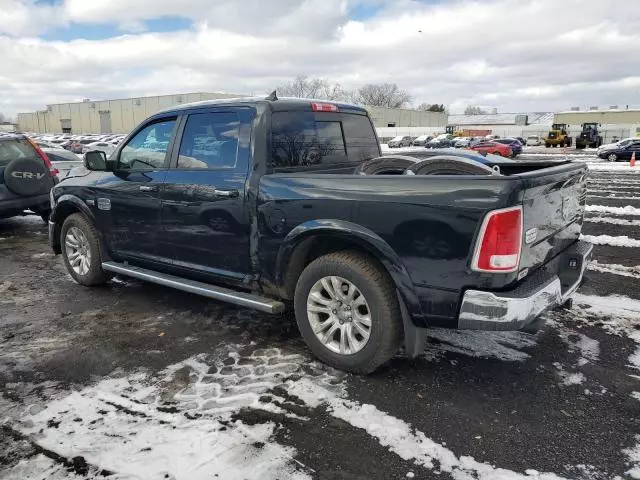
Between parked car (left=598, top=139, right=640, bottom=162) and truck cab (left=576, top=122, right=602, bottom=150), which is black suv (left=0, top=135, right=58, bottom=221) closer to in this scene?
parked car (left=598, top=139, right=640, bottom=162)

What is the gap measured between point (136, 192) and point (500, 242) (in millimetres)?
3326

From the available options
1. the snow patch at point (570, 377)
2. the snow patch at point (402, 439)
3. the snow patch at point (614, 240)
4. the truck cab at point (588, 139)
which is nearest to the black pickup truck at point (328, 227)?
the snow patch at point (402, 439)

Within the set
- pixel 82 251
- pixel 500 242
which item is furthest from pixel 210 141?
pixel 500 242

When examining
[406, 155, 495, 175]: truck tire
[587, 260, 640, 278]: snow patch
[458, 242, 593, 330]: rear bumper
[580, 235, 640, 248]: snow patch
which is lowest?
[587, 260, 640, 278]: snow patch

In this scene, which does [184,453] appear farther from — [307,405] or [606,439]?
[606,439]

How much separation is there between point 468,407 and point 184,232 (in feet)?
8.67

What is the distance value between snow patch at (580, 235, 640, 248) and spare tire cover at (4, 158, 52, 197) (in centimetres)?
880

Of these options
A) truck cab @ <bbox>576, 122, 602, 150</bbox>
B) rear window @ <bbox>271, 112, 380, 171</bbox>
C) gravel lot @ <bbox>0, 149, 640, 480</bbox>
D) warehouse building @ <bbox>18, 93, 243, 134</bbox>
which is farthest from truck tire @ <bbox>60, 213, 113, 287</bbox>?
warehouse building @ <bbox>18, 93, 243, 134</bbox>

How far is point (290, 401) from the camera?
3.17 metres

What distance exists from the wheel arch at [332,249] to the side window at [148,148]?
5.45 ft

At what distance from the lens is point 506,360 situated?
12.2ft

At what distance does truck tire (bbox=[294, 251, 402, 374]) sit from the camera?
3.29 metres

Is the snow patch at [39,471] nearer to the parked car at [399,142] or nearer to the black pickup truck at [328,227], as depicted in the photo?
the black pickup truck at [328,227]

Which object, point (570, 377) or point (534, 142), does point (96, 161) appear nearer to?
point (570, 377)
